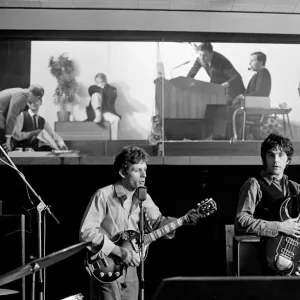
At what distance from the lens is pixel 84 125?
18.9ft

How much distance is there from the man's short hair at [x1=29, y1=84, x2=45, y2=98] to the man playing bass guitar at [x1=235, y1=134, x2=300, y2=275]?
2.63m

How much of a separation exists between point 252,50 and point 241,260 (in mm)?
2718

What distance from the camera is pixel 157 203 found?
5695 millimetres

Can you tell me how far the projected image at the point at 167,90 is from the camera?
5.78m

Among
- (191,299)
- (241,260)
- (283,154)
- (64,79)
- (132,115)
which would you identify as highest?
(64,79)

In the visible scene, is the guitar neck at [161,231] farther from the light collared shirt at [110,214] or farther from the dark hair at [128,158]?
the dark hair at [128,158]

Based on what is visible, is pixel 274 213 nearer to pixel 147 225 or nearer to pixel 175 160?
pixel 147 225

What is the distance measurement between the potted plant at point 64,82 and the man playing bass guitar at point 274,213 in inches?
94.7

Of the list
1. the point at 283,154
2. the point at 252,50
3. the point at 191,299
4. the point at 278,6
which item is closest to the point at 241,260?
the point at 283,154

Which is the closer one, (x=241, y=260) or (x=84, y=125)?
(x=241, y=260)

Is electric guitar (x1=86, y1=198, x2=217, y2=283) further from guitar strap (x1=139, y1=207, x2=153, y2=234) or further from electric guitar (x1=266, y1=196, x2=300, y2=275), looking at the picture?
electric guitar (x1=266, y1=196, x2=300, y2=275)

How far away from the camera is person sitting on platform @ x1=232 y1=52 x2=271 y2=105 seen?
5852 millimetres

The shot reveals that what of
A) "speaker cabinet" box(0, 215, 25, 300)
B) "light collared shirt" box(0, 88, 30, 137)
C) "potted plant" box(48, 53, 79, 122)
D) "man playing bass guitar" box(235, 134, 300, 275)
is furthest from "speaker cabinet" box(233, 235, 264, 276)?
"light collared shirt" box(0, 88, 30, 137)

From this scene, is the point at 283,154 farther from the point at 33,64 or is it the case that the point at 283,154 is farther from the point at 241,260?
the point at 33,64
